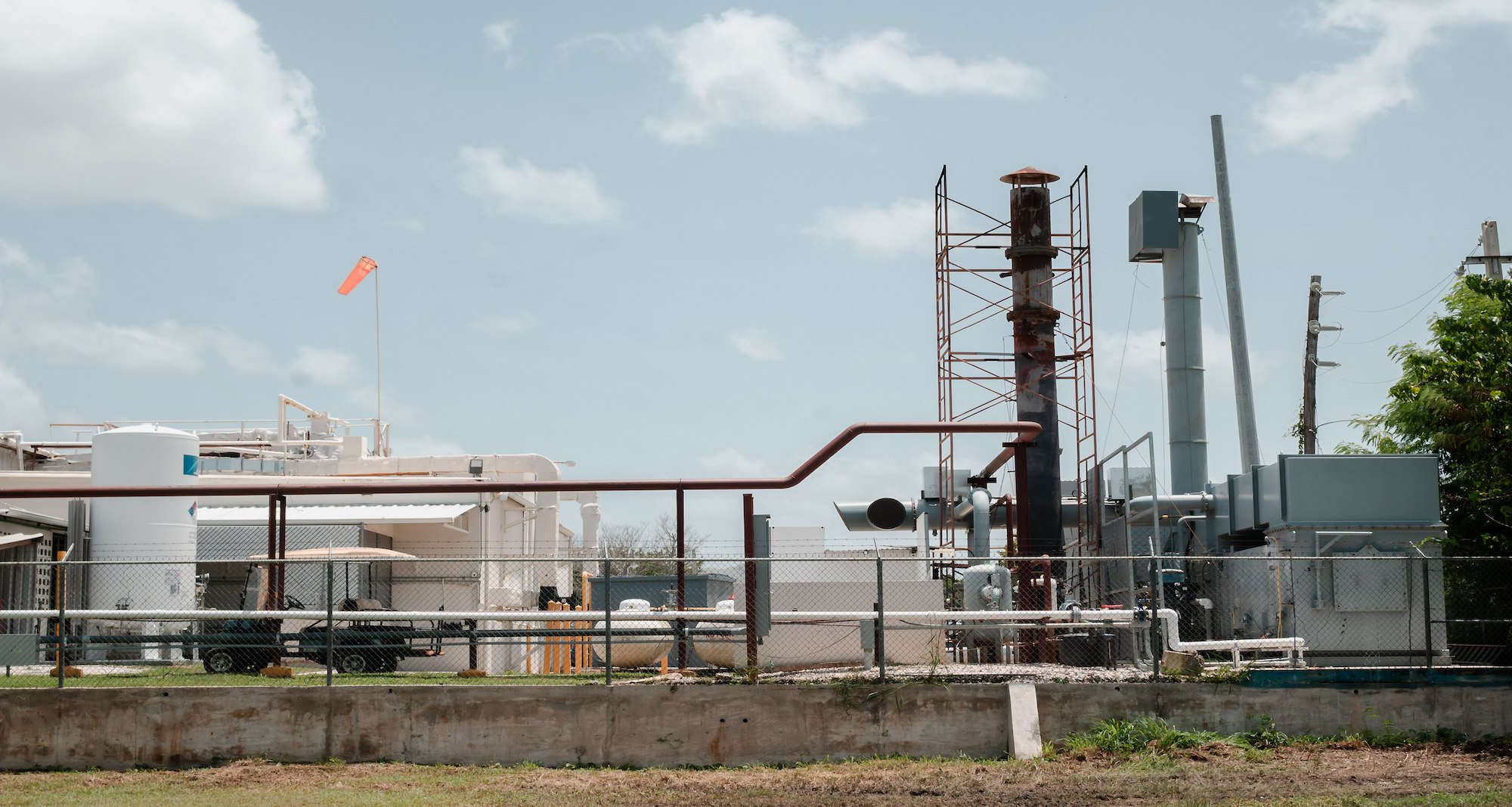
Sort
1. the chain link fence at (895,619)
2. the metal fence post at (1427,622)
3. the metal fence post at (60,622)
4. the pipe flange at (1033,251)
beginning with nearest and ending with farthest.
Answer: the metal fence post at (60,622)
the metal fence post at (1427,622)
the chain link fence at (895,619)
the pipe flange at (1033,251)

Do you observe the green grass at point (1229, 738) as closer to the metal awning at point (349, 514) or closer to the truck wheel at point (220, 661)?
the truck wheel at point (220, 661)

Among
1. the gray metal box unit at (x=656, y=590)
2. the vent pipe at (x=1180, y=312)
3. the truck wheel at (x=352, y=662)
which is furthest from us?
the gray metal box unit at (x=656, y=590)

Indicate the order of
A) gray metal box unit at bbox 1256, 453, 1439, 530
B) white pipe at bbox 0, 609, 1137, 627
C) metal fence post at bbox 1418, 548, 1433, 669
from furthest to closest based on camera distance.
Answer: gray metal box unit at bbox 1256, 453, 1439, 530 < metal fence post at bbox 1418, 548, 1433, 669 < white pipe at bbox 0, 609, 1137, 627

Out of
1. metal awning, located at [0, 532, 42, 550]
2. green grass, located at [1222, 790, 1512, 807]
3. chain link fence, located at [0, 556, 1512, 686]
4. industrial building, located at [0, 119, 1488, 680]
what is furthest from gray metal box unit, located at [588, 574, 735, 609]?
green grass, located at [1222, 790, 1512, 807]

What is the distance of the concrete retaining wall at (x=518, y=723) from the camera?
45.2ft

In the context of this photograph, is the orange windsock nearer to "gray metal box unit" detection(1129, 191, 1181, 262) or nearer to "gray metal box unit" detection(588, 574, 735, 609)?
"gray metal box unit" detection(588, 574, 735, 609)

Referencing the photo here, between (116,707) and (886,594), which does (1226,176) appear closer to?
(886,594)

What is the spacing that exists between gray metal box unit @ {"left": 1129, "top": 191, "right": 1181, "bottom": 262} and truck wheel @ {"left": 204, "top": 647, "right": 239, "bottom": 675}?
61.7ft

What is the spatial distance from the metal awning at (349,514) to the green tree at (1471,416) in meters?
19.0

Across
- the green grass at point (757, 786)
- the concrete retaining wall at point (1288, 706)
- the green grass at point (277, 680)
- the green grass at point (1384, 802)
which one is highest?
the green grass at point (277, 680)

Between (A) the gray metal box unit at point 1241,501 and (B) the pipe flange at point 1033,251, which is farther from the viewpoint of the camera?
(B) the pipe flange at point 1033,251

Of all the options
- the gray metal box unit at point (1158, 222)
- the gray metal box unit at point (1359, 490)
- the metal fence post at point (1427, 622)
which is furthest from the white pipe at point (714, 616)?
the gray metal box unit at point (1158, 222)

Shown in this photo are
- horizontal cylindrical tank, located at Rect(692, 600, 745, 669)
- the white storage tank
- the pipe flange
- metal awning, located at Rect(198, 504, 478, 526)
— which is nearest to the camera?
horizontal cylindrical tank, located at Rect(692, 600, 745, 669)

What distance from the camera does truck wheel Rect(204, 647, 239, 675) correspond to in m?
18.8
